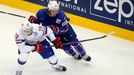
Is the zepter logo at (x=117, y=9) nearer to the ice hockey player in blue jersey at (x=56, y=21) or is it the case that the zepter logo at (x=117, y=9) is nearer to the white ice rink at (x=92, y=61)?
the white ice rink at (x=92, y=61)

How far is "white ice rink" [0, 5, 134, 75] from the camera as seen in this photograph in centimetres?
473

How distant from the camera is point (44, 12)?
15.1 feet

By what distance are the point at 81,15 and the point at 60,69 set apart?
4.94 ft

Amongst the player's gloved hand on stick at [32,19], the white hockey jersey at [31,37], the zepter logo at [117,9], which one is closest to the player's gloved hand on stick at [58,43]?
the white hockey jersey at [31,37]

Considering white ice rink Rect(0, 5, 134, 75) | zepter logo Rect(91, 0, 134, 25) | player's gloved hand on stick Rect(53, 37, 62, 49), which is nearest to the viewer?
player's gloved hand on stick Rect(53, 37, 62, 49)

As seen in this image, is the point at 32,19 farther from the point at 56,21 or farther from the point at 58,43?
the point at 58,43

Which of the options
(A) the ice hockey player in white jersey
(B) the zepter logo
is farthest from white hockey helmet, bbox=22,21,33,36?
(B) the zepter logo

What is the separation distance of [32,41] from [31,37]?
0.23ft

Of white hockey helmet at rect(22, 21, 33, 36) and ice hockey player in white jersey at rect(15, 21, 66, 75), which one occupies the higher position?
white hockey helmet at rect(22, 21, 33, 36)

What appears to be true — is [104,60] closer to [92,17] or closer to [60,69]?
[60,69]

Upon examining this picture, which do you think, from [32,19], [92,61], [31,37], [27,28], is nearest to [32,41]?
[31,37]

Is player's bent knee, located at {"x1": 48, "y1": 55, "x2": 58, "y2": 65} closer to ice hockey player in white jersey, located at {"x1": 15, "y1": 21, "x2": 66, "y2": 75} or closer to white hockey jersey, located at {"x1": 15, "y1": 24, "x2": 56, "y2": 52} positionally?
ice hockey player in white jersey, located at {"x1": 15, "y1": 21, "x2": 66, "y2": 75}

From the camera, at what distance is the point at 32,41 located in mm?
4324

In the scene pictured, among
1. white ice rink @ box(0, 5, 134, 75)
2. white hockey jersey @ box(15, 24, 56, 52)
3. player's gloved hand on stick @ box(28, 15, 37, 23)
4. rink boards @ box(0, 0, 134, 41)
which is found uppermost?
player's gloved hand on stick @ box(28, 15, 37, 23)
